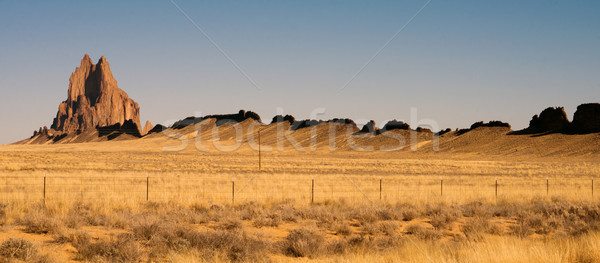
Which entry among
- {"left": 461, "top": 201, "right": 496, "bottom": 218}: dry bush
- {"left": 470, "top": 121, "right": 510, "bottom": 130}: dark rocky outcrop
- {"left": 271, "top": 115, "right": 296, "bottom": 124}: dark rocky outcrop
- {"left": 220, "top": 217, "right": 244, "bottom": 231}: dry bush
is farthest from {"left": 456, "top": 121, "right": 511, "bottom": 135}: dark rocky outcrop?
{"left": 220, "top": 217, "right": 244, "bottom": 231}: dry bush

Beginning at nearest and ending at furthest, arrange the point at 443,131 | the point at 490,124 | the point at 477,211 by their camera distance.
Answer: the point at 477,211
the point at 490,124
the point at 443,131

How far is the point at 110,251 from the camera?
9.32 m

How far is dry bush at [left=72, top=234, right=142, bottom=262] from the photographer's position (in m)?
8.92

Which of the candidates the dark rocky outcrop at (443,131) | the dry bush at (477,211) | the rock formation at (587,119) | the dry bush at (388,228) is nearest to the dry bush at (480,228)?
the dry bush at (388,228)

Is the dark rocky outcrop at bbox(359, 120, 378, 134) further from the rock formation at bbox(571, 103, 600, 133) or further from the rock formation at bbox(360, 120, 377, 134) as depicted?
the rock formation at bbox(571, 103, 600, 133)

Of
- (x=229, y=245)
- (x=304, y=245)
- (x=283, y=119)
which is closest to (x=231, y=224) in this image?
(x=229, y=245)

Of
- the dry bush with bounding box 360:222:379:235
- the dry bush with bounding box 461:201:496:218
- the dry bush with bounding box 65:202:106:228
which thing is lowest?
the dry bush with bounding box 461:201:496:218

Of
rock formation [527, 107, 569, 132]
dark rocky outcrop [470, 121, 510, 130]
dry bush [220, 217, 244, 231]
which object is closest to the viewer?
dry bush [220, 217, 244, 231]

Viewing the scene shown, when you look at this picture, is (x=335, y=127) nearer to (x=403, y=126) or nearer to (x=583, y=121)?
(x=403, y=126)

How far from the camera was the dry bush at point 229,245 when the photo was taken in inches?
360

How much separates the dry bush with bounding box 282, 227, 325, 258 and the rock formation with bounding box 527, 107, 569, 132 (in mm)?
119137

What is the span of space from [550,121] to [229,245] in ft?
409

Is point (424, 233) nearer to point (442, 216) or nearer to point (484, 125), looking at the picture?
point (442, 216)

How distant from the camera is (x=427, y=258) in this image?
27.8 feet
